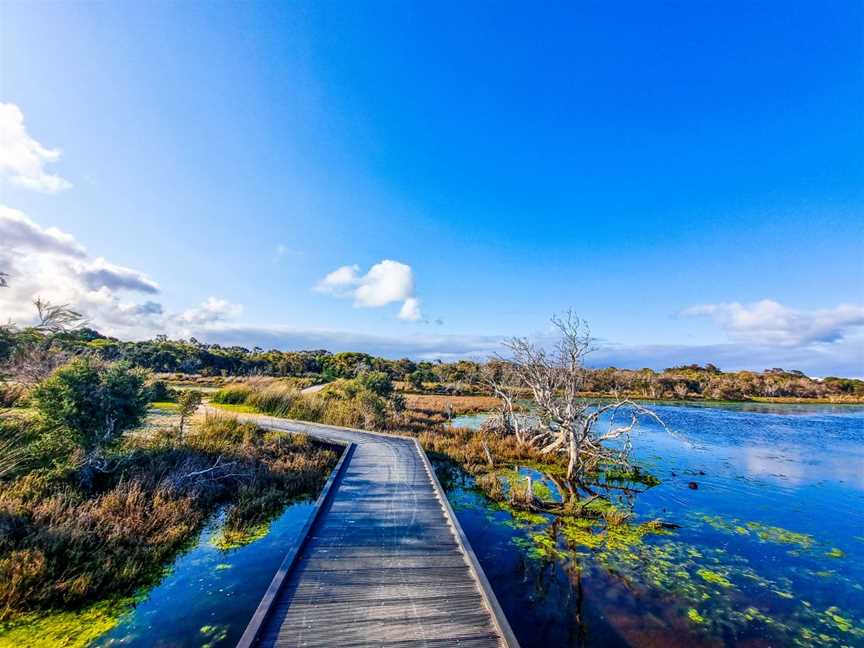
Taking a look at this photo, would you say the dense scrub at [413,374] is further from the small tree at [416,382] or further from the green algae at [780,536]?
the green algae at [780,536]

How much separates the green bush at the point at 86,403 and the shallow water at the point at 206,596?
3.33 m

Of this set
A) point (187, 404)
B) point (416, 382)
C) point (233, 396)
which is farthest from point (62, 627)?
point (416, 382)

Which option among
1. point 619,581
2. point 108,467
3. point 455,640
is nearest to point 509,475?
point 619,581

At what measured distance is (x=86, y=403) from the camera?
7754 millimetres

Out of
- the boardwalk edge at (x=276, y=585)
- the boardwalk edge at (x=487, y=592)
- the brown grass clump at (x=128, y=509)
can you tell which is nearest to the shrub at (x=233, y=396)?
the brown grass clump at (x=128, y=509)

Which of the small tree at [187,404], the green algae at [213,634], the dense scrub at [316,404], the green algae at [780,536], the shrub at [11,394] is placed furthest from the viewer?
the dense scrub at [316,404]

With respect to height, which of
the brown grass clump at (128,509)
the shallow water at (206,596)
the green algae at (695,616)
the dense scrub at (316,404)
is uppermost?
the dense scrub at (316,404)

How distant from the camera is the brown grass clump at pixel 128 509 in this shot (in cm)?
476

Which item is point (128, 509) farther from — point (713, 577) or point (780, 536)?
point (780, 536)

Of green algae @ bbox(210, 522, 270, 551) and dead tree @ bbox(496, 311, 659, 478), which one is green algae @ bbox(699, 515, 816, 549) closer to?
dead tree @ bbox(496, 311, 659, 478)

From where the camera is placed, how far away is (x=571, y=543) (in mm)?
7137

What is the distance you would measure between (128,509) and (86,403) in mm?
2754

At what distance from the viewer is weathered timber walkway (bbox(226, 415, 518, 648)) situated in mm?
3600

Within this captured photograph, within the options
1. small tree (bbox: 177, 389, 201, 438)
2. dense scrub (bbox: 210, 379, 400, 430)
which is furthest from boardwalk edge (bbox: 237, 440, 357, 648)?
dense scrub (bbox: 210, 379, 400, 430)
